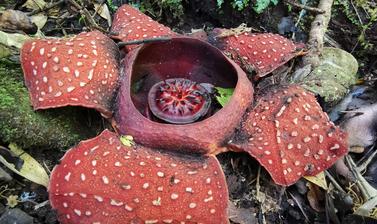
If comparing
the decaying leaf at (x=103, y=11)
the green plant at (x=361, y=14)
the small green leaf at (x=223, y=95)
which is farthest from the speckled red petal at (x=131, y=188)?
the green plant at (x=361, y=14)

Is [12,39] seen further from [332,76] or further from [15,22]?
[332,76]

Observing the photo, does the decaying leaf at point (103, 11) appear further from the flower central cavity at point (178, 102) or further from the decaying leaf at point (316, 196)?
the decaying leaf at point (316, 196)

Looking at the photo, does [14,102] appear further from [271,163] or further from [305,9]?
[305,9]

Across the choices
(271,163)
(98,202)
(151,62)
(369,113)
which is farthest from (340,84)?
(98,202)

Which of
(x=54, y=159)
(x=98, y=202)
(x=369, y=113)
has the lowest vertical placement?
(x=54, y=159)

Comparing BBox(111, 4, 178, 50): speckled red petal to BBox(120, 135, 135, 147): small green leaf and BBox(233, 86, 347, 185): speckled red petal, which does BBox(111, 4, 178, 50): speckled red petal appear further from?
BBox(233, 86, 347, 185): speckled red petal

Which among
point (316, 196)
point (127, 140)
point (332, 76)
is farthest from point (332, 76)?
point (127, 140)
